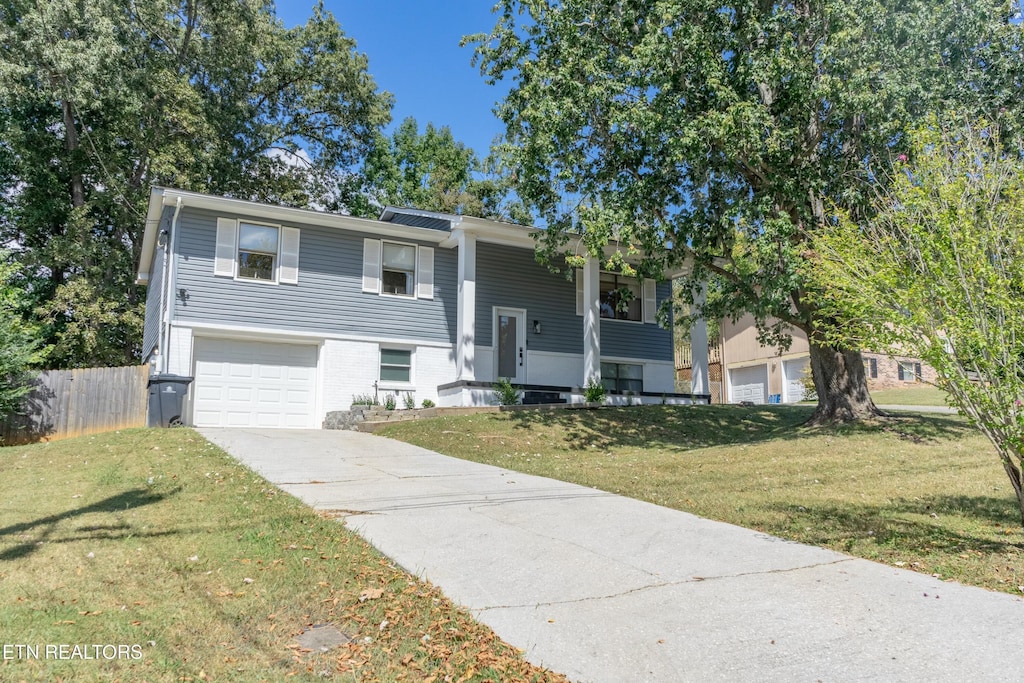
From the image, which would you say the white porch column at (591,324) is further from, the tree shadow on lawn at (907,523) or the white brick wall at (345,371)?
the tree shadow on lawn at (907,523)

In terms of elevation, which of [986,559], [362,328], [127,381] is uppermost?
[362,328]

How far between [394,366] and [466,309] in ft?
7.61

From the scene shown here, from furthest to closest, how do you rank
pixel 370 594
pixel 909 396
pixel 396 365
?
pixel 909 396
pixel 396 365
pixel 370 594

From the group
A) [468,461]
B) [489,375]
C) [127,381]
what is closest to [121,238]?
[127,381]

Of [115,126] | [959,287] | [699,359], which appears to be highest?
[115,126]

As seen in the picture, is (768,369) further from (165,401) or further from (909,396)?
(165,401)

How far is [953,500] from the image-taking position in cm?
733

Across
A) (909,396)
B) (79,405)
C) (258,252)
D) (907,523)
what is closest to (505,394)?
(258,252)

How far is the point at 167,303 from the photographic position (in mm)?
14836

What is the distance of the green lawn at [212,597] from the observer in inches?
129

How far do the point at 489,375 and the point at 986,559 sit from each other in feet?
42.8

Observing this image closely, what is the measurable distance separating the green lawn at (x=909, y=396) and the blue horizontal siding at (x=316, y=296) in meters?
14.7

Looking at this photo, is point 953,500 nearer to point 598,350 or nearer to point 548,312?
point 598,350

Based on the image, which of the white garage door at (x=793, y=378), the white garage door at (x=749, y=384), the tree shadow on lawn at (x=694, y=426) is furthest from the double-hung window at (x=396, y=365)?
the white garage door at (x=749, y=384)
